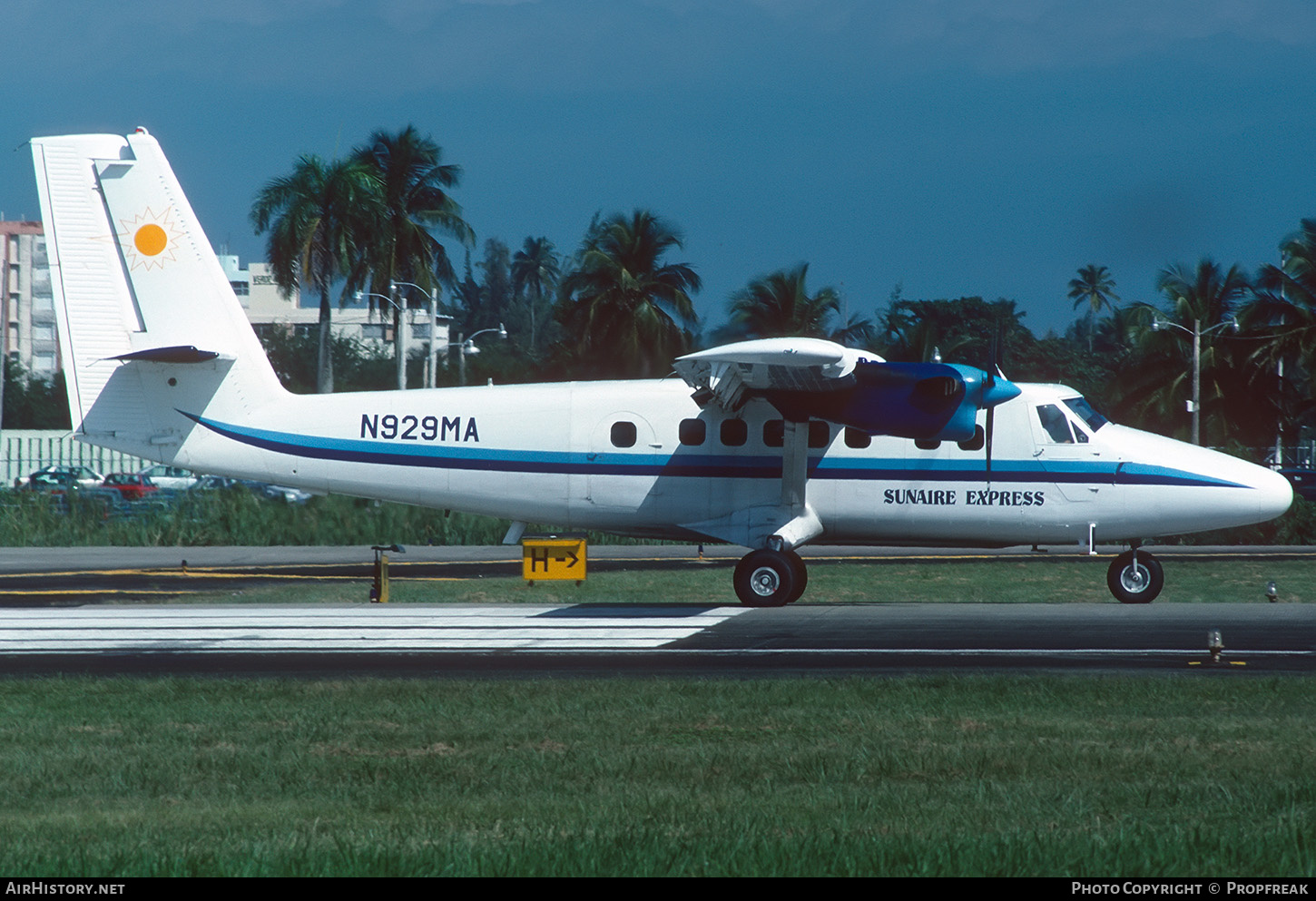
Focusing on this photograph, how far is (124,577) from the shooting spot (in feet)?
89.5

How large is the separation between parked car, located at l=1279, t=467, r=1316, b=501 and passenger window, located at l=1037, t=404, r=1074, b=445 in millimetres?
34355

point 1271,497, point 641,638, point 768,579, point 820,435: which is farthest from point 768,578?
point 1271,497

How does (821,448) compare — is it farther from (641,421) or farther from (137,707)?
(137,707)

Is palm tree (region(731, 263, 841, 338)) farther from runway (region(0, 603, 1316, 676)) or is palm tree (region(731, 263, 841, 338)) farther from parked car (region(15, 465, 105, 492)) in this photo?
runway (region(0, 603, 1316, 676))

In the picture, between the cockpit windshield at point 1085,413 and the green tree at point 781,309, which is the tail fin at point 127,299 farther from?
the green tree at point 781,309

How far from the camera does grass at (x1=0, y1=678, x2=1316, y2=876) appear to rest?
647cm

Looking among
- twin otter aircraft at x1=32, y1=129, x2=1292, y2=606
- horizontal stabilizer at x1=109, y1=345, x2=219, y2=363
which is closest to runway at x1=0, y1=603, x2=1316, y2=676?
twin otter aircraft at x1=32, y1=129, x2=1292, y2=606

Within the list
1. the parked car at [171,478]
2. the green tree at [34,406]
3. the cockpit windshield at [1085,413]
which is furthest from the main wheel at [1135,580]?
the green tree at [34,406]

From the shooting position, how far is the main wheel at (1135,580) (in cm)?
1938

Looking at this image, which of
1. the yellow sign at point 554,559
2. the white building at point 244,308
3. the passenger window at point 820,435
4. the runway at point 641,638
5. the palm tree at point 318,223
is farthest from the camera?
the white building at point 244,308

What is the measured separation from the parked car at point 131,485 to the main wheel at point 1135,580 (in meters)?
38.2

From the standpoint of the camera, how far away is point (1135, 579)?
19.5 m

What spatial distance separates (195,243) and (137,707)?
10324 millimetres
